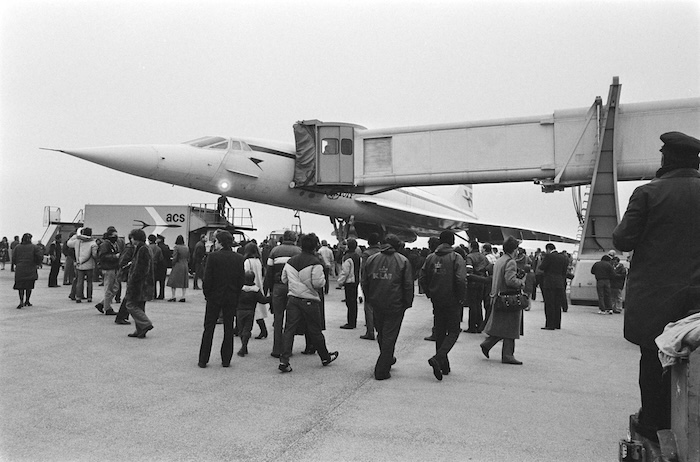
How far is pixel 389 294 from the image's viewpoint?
5.73 meters

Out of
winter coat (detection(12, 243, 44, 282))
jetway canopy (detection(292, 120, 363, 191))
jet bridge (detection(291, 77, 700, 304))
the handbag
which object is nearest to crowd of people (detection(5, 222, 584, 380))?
the handbag

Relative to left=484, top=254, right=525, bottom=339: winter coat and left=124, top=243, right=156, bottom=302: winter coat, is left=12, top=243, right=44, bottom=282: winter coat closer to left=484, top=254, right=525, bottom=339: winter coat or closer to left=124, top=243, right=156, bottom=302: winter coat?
left=124, top=243, right=156, bottom=302: winter coat

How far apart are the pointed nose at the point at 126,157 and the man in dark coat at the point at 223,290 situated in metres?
8.25

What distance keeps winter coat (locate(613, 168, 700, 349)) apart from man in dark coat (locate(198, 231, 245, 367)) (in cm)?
443

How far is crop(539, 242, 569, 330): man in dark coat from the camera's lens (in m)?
9.56

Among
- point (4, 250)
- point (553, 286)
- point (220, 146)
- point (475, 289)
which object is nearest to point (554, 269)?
point (553, 286)

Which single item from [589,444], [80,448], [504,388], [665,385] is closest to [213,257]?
[80,448]

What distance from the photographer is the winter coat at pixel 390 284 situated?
5727mm

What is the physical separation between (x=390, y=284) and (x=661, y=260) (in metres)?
3.27

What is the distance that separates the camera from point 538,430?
399 centimetres

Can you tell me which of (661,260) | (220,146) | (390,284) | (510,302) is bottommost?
(510,302)

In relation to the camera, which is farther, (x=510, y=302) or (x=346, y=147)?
(x=346, y=147)

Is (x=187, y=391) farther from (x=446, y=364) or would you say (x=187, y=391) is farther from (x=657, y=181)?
(x=657, y=181)

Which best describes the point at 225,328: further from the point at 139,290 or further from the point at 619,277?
the point at 619,277
